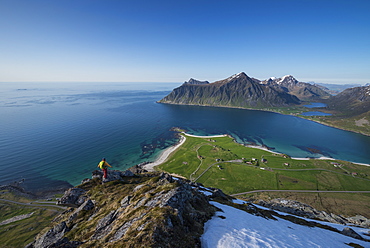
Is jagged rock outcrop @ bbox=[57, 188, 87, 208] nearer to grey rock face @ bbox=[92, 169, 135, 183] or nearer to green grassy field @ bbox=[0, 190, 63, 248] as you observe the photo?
grey rock face @ bbox=[92, 169, 135, 183]

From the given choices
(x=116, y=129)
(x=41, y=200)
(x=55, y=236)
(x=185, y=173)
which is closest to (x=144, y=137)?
(x=116, y=129)

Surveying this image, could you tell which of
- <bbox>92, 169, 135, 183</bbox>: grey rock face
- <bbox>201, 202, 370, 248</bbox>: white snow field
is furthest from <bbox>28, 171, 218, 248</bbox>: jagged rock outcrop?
<bbox>92, 169, 135, 183</bbox>: grey rock face

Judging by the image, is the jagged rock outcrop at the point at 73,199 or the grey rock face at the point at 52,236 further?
the jagged rock outcrop at the point at 73,199

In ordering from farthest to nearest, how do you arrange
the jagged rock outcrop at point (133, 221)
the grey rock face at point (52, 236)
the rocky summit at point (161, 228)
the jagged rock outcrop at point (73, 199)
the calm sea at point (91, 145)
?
the calm sea at point (91, 145), the jagged rock outcrop at point (73, 199), the grey rock face at point (52, 236), the rocky summit at point (161, 228), the jagged rock outcrop at point (133, 221)

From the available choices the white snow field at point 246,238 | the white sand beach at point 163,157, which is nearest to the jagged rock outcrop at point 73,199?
the white snow field at point 246,238

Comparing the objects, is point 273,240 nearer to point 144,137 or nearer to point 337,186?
point 337,186

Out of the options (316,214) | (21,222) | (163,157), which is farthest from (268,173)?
(21,222)

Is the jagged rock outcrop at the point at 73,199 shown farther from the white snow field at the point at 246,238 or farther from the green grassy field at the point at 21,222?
the white snow field at the point at 246,238
